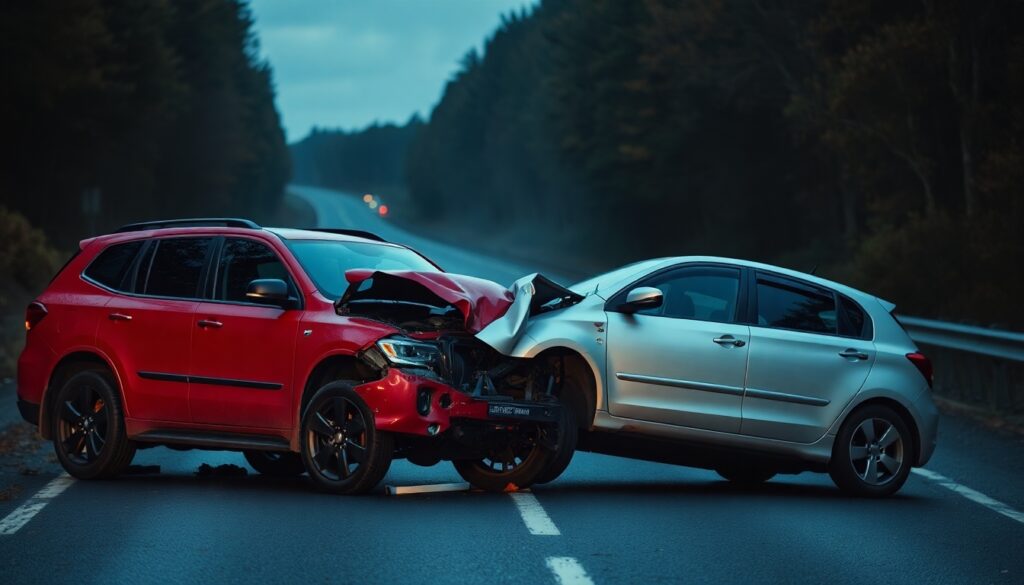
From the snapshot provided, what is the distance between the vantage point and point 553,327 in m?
10.2

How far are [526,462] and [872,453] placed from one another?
2550 mm

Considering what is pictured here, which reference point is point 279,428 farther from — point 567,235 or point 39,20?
point 567,235

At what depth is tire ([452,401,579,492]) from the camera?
9.92 metres

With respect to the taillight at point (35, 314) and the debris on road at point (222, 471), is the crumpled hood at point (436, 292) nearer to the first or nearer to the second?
the debris on road at point (222, 471)

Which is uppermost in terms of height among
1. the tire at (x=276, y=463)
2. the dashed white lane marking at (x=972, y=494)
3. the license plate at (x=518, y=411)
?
the license plate at (x=518, y=411)

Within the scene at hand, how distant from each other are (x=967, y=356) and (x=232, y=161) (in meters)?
62.6

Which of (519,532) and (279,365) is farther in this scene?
(279,365)

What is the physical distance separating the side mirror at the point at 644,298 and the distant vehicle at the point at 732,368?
13 mm

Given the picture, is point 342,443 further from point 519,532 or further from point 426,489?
point 519,532

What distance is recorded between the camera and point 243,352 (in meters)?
10.2

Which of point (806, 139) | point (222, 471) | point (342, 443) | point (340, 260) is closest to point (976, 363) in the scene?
point (340, 260)

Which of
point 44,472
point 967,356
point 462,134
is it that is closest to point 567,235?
point 462,134

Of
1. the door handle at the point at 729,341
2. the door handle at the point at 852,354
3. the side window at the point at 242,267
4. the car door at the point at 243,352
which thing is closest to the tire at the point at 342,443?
the car door at the point at 243,352

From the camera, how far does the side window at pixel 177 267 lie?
35.7 feet
